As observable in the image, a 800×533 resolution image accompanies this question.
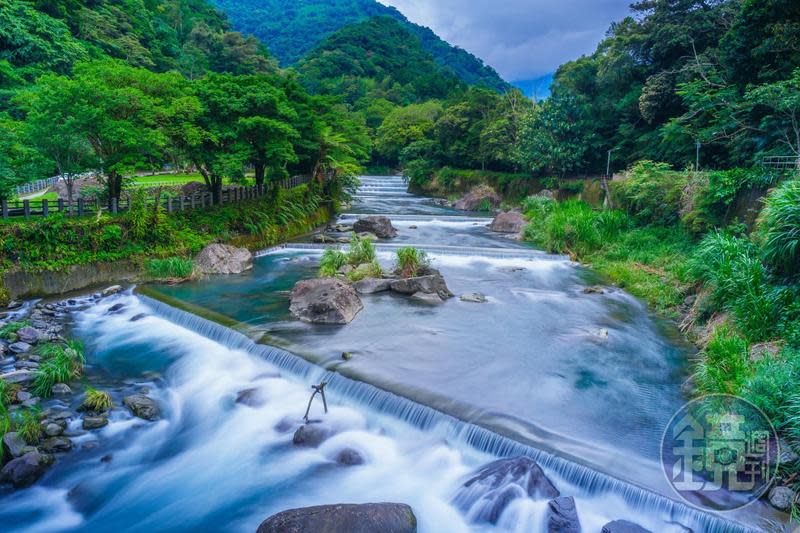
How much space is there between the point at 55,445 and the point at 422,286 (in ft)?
34.2

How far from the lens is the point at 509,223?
29.8m

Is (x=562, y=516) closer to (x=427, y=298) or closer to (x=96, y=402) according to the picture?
(x=96, y=402)

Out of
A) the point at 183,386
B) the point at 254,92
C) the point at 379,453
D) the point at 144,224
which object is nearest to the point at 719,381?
the point at 379,453

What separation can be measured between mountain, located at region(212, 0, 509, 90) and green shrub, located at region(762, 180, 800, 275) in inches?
4971

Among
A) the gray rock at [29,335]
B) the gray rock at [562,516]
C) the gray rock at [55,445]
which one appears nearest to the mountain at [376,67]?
the gray rock at [29,335]

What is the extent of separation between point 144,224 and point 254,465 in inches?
502

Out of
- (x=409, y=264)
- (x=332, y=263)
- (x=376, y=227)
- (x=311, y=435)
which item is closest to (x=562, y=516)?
(x=311, y=435)

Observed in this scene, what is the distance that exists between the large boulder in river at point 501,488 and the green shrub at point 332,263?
441 inches

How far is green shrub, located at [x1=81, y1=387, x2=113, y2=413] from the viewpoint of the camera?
9367 mm

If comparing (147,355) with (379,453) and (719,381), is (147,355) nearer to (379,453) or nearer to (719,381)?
(379,453)

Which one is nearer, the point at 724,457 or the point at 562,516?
the point at 562,516

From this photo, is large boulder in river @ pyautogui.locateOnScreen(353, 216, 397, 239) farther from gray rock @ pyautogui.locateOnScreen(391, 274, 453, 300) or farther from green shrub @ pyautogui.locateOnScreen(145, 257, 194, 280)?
green shrub @ pyautogui.locateOnScreen(145, 257, 194, 280)

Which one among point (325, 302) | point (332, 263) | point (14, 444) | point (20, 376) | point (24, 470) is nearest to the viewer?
point (24, 470)

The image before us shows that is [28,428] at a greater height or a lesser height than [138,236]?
lesser
